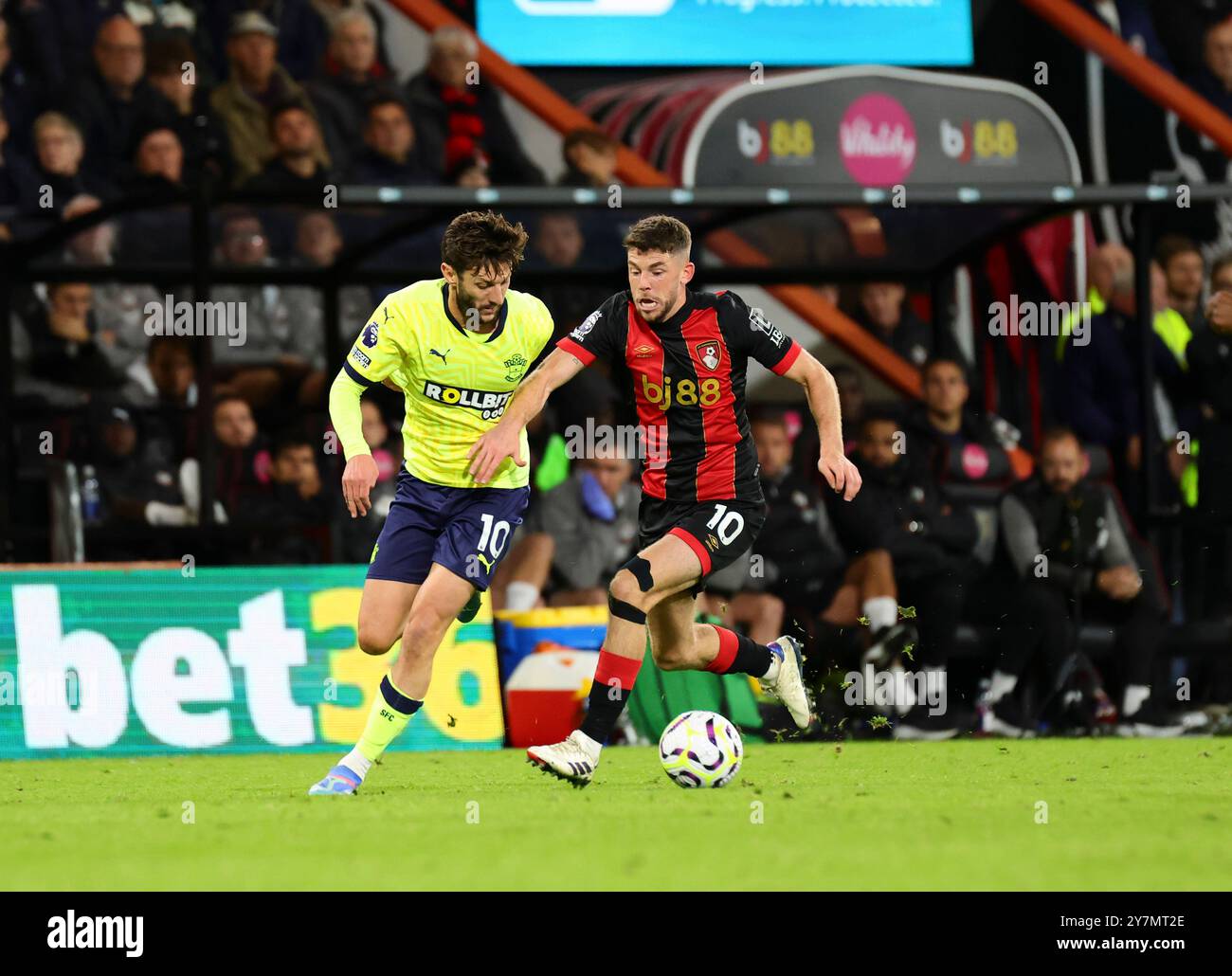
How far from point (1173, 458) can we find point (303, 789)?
6478 millimetres

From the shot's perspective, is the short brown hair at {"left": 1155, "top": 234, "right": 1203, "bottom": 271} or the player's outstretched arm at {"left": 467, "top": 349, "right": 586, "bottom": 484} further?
the short brown hair at {"left": 1155, "top": 234, "right": 1203, "bottom": 271}

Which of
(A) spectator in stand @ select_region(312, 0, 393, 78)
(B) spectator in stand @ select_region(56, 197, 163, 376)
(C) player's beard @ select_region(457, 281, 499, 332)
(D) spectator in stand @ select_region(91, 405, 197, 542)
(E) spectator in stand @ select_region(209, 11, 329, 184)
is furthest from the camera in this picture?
(A) spectator in stand @ select_region(312, 0, 393, 78)

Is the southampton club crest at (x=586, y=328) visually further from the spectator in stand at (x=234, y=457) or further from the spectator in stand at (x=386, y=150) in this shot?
the spectator in stand at (x=386, y=150)

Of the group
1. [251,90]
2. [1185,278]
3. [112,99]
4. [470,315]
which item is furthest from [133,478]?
[1185,278]

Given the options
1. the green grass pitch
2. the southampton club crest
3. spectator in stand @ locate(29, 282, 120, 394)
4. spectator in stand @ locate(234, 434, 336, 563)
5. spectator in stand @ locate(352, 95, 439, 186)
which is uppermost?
spectator in stand @ locate(352, 95, 439, 186)

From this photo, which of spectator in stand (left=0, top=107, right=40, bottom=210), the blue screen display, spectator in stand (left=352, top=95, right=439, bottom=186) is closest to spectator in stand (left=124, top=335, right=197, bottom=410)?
spectator in stand (left=0, top=107, right=40, bottom=210)

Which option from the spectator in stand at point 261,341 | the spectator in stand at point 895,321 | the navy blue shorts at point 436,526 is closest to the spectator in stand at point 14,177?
the spectator in stand at point 261,341

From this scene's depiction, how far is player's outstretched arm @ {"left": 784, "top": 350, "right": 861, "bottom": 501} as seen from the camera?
7.25m

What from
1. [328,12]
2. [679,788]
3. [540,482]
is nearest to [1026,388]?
[540,482]

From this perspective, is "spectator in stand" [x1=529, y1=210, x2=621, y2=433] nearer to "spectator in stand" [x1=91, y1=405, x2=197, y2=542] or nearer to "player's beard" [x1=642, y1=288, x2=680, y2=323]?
"spectator in stand" [x1=91, y1=405, x2=197, y2=542]

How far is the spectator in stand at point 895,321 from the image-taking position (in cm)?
1288

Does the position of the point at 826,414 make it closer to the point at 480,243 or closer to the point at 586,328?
the point at 586,328

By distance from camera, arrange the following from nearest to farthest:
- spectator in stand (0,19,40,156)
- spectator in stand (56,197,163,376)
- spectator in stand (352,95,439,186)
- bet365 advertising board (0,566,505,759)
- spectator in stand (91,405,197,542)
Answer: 1. bet365 advertising board (0,566,505,759)
2. spectator in stand (91,405,197,542)
3. spectator in stand (56,197,163,376)
4. spectator in stand (0,19,40,156)
5. spectator in stand (352,95,439,186)

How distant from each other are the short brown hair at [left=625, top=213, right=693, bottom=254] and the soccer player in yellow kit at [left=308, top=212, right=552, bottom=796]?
41 centimetres
